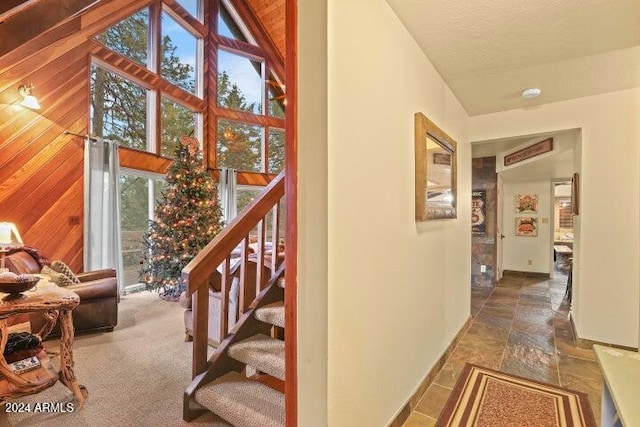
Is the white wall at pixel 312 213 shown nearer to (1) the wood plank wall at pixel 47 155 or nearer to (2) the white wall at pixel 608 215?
(2) the white wall at pixel 608 215

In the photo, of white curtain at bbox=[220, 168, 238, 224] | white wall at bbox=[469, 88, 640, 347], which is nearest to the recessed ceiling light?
white wall at bbox=[469, 88, 640, 347]

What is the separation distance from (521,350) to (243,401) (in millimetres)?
2601

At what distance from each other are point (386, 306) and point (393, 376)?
434mm

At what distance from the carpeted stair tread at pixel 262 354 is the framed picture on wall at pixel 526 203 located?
6.20 metres

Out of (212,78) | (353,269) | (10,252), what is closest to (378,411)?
(353,269)

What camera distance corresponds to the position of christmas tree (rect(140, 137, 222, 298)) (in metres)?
4.54

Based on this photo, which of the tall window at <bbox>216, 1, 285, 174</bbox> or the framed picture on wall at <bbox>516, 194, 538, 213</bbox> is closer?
the framed picture on wall at <bbox>516, 194, 538, 213</bbox>

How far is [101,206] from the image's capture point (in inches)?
166

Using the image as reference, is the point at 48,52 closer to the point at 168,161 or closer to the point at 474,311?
the point at 168,161

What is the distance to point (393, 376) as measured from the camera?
163 centimetres

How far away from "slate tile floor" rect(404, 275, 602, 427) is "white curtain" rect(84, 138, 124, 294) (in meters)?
4.47

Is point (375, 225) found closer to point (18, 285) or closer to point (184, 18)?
point (18, 285)

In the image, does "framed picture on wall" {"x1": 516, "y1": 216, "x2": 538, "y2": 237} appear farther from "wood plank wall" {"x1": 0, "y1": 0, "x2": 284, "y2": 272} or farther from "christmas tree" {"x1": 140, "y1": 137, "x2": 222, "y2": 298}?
"wood plank wall" {"x1": 0, "y1": 0, "x2": 284, "y2": 272}

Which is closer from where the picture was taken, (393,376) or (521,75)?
(393,376)
